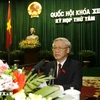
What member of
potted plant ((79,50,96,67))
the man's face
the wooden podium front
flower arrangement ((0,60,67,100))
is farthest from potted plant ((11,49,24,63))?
flower arrangement ((0,60,67,100))

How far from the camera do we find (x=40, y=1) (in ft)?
42.9

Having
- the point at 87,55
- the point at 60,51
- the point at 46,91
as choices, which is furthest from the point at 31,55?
the point at 46,91

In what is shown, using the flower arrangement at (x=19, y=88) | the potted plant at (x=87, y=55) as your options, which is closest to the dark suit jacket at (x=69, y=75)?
the flower arrangement at (x=19, y=88)

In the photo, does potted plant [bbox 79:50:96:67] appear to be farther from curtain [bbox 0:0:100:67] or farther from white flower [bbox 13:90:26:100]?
white flower [bbox 13:90:26:100]

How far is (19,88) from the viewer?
0.98 meters

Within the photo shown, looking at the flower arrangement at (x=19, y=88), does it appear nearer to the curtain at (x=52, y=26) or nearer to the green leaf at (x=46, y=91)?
the green leaf at (x=46, y=91)

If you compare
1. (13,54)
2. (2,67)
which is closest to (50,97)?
(2,67)

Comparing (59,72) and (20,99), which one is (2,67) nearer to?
(20,99)

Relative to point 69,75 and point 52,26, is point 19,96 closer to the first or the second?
point 69,75

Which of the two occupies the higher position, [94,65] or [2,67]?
[2,67]

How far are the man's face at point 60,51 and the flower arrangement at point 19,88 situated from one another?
57.8 inches

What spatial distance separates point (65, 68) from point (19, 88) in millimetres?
1492

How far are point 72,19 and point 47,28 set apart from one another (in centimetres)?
148

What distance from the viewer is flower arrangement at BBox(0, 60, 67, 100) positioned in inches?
36.5
